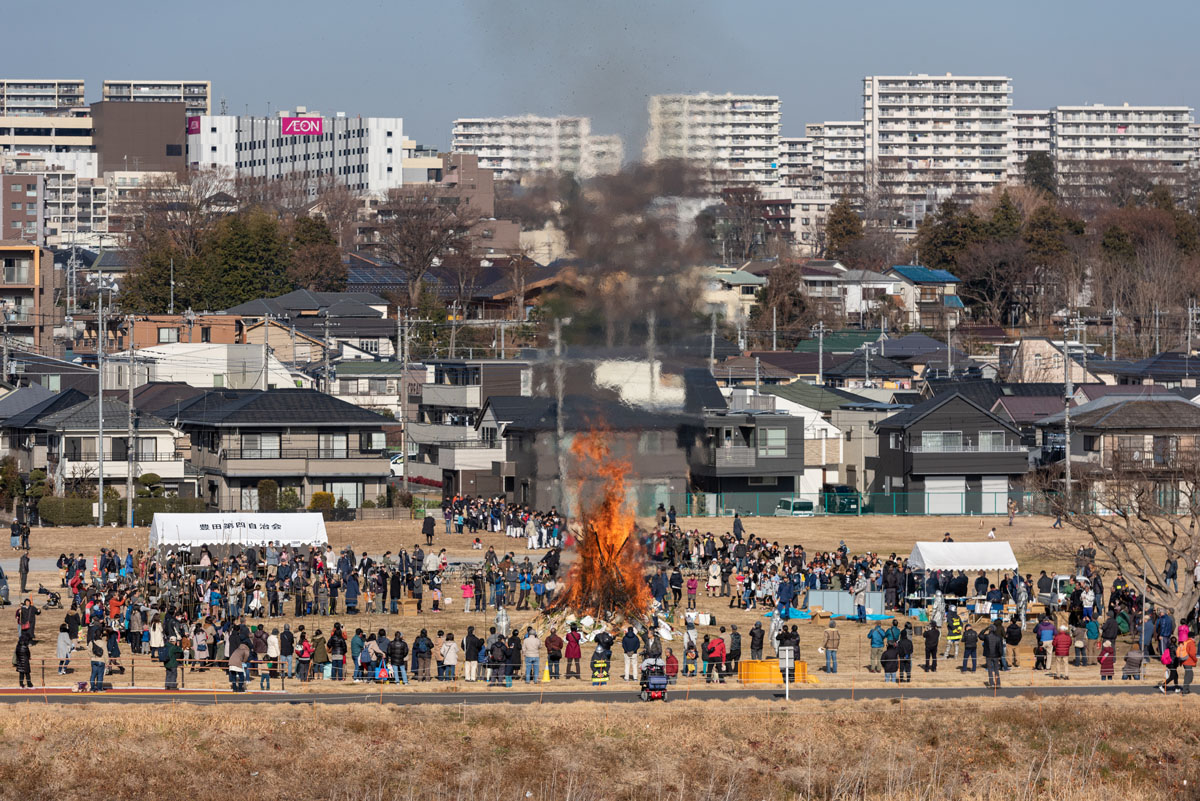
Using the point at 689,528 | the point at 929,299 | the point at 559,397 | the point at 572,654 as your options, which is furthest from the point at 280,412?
the point at 929,299

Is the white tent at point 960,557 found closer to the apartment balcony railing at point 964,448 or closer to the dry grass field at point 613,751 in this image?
the dry grass field at point 613,751

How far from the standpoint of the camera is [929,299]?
13012cm

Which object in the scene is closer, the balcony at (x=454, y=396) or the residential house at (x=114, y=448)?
the residential house at (x=114, y=448)

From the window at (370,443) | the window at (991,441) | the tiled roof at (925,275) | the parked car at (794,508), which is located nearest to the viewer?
the parked car at (794,508)

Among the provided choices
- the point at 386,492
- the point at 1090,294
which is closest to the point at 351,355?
the point at 386,492

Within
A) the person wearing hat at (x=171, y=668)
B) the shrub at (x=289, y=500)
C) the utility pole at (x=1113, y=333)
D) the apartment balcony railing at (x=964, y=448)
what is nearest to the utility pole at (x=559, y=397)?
the person wearing hat at (x=171, y=668)

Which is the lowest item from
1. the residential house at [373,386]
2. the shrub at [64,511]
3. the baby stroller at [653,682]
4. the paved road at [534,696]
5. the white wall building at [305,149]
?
the paved road at [534,696]

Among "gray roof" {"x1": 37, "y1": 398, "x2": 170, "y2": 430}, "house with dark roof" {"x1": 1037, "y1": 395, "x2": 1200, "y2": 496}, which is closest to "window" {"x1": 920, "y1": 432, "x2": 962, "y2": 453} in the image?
"house with dark roof" {"x1": 1037, "y1": 395, "x2": 1200, "y2": 496}

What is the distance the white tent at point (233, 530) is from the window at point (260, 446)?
18.8 m

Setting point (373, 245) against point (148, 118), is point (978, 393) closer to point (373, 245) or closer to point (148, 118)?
point (373, 245)

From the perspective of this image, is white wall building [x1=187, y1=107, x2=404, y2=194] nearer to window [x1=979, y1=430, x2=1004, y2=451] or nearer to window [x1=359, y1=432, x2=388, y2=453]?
window [x1=359, y1=432, x2=388, y2=453]

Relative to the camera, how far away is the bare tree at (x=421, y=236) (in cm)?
12938

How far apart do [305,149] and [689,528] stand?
143090 mm

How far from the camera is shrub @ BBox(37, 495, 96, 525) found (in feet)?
194
